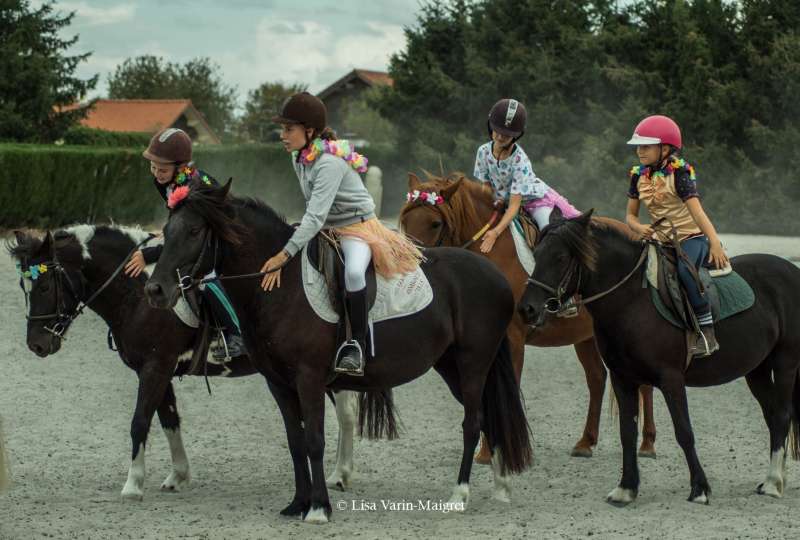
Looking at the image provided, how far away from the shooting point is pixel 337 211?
21.2 ft

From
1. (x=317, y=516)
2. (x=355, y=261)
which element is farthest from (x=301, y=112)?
(x=317, y=516)

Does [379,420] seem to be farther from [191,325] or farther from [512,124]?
[512,124]

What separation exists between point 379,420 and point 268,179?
3138 centimetres

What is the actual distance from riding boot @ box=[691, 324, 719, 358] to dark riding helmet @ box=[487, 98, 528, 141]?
2010 mm

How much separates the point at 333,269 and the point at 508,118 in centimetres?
217

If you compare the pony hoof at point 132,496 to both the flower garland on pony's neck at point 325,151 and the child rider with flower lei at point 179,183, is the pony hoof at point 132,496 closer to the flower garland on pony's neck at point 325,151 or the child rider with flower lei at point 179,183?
the child rider with flower lei at point 179,183

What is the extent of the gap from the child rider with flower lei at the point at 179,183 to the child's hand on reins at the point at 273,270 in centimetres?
66

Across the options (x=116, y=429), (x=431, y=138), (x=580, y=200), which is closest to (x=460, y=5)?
(x=431, y=138)

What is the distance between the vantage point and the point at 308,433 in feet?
20.1

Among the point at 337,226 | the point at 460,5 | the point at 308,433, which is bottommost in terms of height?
the point at 308,433

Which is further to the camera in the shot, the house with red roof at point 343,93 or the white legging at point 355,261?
the house with red roof at point 343,93

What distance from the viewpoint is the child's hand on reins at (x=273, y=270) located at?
605 cm

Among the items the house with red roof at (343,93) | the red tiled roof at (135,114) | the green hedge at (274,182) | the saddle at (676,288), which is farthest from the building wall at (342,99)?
the saddle at (676,288)

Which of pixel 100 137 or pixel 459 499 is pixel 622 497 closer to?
pixel 459 499
